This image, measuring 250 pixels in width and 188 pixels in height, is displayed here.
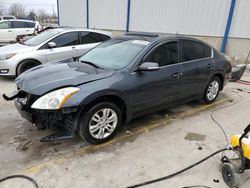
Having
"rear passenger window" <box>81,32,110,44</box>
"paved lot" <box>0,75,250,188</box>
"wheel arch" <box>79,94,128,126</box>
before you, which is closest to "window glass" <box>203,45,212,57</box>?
"paved lot" <box>0,75,250,188</box>

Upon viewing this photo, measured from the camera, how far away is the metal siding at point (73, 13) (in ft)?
58.0

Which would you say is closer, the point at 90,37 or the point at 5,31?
the point at 90,37

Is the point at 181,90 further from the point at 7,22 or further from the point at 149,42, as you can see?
the point at 7,22

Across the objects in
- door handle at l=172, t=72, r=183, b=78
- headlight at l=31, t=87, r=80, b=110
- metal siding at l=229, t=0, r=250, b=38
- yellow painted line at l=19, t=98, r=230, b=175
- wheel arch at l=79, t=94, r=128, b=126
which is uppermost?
metal siding at l=229, t=0, r=250, b=38

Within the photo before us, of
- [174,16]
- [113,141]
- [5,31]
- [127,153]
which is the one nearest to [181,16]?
[174,16]

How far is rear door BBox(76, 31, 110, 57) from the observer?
6.66 metres

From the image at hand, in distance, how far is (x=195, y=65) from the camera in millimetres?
4051

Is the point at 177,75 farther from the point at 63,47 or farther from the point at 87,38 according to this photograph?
the point at 87,38

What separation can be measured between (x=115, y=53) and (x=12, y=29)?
1130 centimetres

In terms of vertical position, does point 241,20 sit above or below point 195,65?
above

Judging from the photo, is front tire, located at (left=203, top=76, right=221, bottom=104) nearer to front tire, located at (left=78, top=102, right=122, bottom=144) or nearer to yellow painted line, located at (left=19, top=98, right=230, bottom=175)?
yellow painted line, located at (left=19, top=98, right=230, bottom=175)

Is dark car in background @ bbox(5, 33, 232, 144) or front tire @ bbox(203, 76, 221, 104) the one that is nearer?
dark car in background @ bbox(5, 33, 232, 144)

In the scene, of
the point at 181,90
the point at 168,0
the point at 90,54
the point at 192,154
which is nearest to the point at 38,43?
the point at 90,54

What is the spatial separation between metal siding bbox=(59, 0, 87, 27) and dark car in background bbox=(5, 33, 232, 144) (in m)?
15.1
